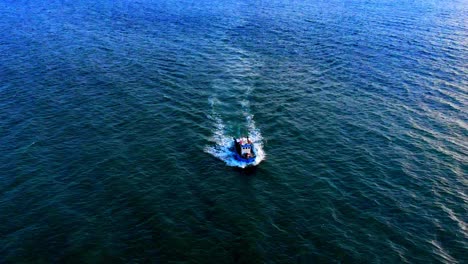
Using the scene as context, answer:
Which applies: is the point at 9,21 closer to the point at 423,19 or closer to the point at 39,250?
the point at 39,250

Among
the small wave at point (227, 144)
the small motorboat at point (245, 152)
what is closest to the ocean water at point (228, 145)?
the small wave at point (227, 144)

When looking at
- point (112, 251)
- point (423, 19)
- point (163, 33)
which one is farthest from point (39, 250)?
point (423, 19)

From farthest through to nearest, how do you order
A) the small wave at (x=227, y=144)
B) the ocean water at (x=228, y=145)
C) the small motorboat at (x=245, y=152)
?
Result: 1. the small wave at (x=227, y=144)
2. the small motorboat at (x=245, y=152)
3. the ocean water at (x=228, y=145)

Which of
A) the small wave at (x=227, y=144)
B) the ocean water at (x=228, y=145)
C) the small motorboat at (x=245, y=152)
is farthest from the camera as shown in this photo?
the small wave at (x=227, y=144)

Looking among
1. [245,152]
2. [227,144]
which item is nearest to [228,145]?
[227,144]

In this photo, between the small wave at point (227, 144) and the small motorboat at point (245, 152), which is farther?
the small wave at point (227, 144)

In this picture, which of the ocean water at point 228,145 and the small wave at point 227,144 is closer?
the ocean water at point 228,145

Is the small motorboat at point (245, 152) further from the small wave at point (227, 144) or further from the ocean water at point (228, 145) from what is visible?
the ocean water at point (228, 145)
